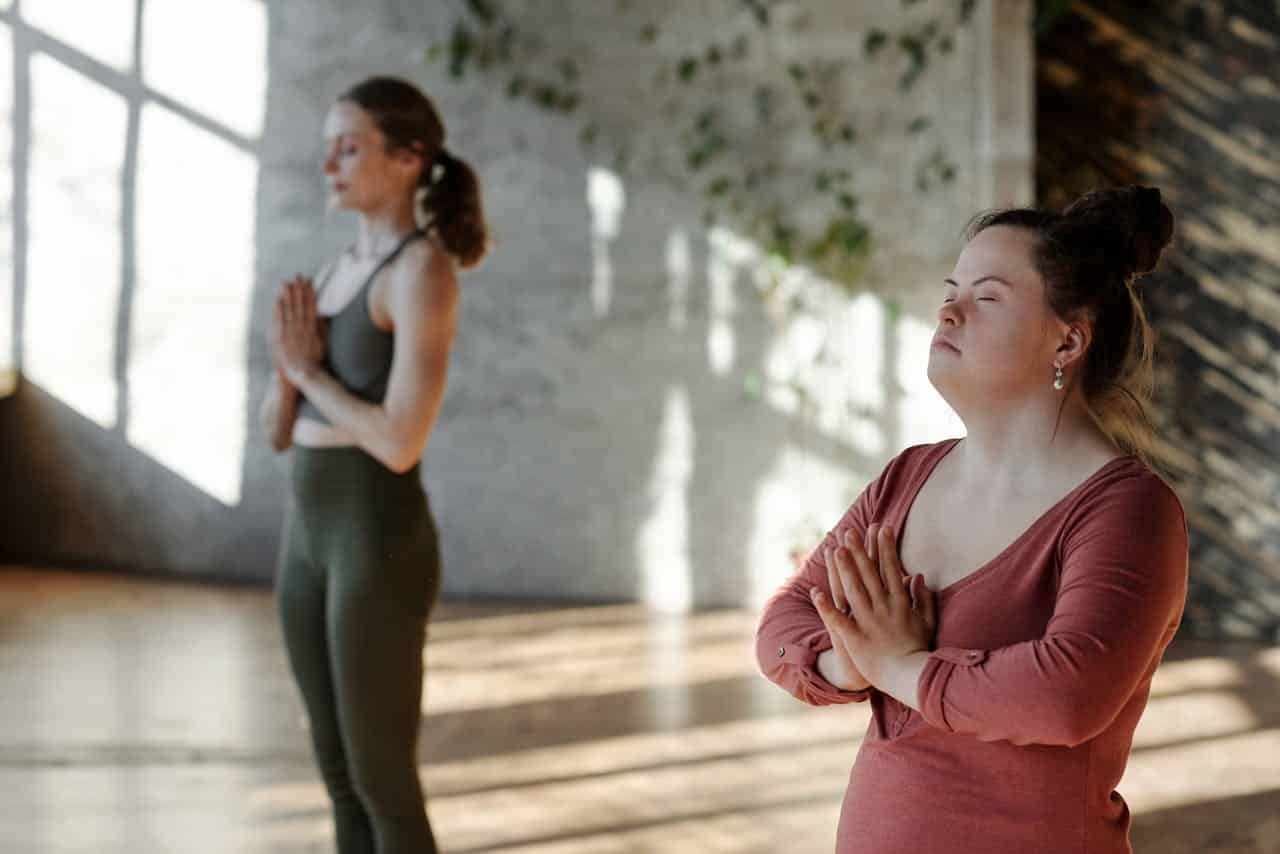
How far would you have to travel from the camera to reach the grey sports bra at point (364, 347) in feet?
8.52

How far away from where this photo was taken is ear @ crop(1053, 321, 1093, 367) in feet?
4.90

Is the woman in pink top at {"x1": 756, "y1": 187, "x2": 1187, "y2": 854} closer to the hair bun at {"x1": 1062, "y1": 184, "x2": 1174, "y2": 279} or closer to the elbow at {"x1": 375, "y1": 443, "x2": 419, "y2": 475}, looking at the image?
the hair bun at {"x1": 1062, "y1": 184, "x2": 1174, "y2": 279}

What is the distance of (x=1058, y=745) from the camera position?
1.41 meters

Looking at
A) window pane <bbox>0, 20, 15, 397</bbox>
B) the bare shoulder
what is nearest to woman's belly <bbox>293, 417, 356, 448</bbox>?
the bare shoulder

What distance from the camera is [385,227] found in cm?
265

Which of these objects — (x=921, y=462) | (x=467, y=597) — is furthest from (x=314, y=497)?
(x=467, y=597)

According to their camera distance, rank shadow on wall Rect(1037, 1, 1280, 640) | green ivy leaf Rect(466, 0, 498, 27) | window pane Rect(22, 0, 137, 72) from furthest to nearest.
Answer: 1. window pane Rect(22, 0, 137, 72)
2. green ivy leaf Rect(466, 0, 498, 27)
3. shadow on wall Rect(1037, 1, 1280, 640)

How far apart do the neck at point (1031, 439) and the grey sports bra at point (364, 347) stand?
130 centimetres

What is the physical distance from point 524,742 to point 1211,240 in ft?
12.4

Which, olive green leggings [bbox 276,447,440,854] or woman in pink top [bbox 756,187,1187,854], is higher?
woman in pink top [bbox 756,187,1187,854]

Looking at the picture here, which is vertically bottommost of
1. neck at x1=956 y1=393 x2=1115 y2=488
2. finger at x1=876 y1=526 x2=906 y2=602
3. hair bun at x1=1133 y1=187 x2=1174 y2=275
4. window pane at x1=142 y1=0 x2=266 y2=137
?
finger at x1=876 y1=526 x2=906 y2=602

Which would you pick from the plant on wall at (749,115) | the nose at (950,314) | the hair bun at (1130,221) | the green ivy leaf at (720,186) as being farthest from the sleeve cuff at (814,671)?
the green ivy leaf at (720,186)

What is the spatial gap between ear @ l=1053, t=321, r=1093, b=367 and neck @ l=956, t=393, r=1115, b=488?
0.13 feet

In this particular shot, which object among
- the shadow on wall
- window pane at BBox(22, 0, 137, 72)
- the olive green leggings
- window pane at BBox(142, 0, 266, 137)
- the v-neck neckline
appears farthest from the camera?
window pane at BBox(22, 0, 137, 72)
